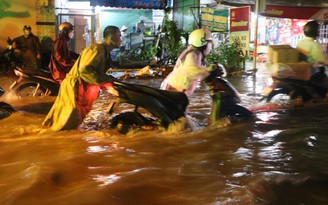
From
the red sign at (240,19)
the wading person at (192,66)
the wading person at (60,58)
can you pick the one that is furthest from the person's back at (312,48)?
the red sign at (240,19)

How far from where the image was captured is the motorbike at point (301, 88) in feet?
24.3

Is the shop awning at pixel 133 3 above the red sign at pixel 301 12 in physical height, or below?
above

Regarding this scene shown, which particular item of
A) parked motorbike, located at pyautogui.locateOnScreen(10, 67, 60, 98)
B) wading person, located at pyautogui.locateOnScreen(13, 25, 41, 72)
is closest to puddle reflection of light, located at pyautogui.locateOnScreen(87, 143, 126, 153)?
parked motorbike, located at pyautogui.locateOnScreen(10, 67, 60, 98)

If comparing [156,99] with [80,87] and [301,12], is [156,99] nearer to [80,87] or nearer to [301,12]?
[80,87]

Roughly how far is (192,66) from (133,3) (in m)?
12.6

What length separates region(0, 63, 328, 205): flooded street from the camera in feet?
11.0

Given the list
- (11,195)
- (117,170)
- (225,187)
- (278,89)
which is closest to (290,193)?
(225,187)

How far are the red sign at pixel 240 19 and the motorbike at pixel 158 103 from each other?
9057 millimetres

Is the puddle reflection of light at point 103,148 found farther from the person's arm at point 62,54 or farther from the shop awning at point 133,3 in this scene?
the shop awning at point 133,3

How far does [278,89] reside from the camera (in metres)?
7.44

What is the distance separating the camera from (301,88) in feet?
24.4

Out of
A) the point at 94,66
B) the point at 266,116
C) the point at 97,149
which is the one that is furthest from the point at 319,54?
the point at 97,149

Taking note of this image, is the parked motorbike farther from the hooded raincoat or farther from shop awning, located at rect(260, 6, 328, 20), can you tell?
shop awning, located at rect(260, 6, 328, 20)

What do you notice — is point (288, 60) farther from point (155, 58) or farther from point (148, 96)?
point (155, 58)
